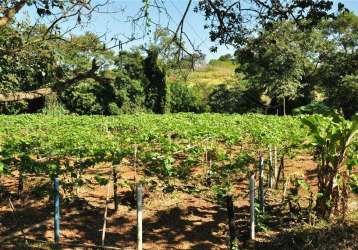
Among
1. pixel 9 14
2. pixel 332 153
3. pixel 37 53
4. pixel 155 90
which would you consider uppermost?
pixel 155 90

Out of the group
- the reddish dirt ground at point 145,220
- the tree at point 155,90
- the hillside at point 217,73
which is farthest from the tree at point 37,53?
the hillside at point 217,73

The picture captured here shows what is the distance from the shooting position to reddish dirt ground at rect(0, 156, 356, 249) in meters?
7.94

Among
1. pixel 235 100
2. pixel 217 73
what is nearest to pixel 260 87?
pixel 235 100

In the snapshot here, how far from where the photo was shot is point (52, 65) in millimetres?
7156

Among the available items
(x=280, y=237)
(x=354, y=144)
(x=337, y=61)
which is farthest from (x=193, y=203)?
(x=337, y=61)

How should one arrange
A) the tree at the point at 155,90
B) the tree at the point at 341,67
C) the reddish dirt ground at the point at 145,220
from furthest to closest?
the tree at the point at 155,90
the tree at the point at 341,67
the reddish dirt ground at the point at 145,220

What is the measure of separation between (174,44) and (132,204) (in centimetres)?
447

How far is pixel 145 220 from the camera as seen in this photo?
8797mm

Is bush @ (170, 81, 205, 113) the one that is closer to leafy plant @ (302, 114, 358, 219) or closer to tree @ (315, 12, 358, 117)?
tree @ (315, 12, 358, 117)

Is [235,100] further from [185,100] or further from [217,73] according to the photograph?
[217,73]

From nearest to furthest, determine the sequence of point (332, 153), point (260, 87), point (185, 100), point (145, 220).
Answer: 1. point (332, 153)
2. point (145, 220)
3. point (260, 87)
4. point (185, 100)

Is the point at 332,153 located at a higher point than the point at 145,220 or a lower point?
higher

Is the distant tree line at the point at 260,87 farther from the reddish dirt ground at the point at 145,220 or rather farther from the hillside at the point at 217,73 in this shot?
the reddish dirt ground at the point at 145,220

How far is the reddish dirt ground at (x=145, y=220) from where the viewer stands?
7.94m
